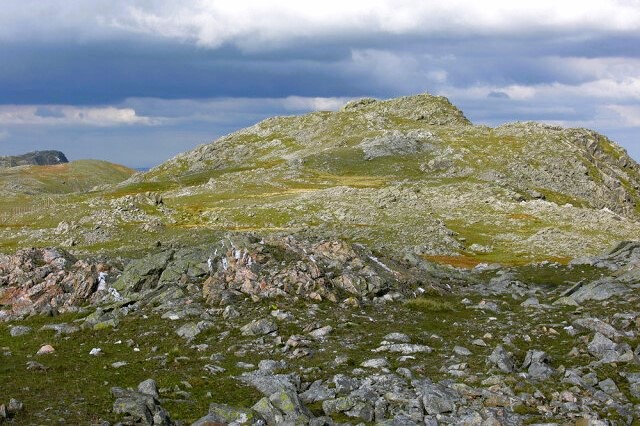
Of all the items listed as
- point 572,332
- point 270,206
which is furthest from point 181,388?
point 270,206

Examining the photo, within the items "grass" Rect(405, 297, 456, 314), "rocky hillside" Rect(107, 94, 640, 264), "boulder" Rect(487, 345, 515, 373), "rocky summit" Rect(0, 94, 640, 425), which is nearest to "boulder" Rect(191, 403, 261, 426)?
"rocky summit" Rect(0, 94, 640, 425)

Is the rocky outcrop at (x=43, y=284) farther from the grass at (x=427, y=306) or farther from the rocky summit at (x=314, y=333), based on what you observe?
the grass at (x=427, y=306)

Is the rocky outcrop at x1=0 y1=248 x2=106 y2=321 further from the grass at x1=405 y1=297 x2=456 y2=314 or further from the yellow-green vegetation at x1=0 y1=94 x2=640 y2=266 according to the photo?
the yellow-green vegetation at x1=0 y1=94 x2=640 y2=266

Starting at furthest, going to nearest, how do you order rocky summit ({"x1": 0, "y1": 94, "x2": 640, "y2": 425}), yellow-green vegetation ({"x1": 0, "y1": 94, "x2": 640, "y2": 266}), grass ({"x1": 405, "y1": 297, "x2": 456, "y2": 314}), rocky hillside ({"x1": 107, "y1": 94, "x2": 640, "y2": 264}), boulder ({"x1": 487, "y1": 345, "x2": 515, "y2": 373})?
rocky hillside ({"x1": 107, "y1": 94, "x2": 640, "y2": 264}) → yellow-green vegetation ({"x1": 0, "y1": 94, "x2": 640, "y2": 266}) → grass ({"x1": 405, "y1": 297, "x2": 456, "y2": 314}) → boulder ({"x1": 487, "y1": 345, "x2": 515, "y2": 373}) → rocky summit ({"x1": 0, "y1": 94, "x2": 640, "y2": 425})

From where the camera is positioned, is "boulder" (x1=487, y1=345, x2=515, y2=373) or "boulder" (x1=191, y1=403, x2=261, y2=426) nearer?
"boulder" (x1=191, y1=403, x2=261, y2=426)

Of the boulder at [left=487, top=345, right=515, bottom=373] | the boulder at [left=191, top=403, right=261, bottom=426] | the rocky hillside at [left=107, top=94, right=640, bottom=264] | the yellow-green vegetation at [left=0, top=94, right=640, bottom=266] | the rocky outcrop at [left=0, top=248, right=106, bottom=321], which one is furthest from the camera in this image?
the rocky hillside at [left=107, top=94, right=640, bottom=264]

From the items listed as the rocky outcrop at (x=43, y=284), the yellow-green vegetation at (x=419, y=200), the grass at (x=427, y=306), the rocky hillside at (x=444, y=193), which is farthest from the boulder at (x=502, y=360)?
the yellow-green vegetation at (x=419, y=200)

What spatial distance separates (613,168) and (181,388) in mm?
183274

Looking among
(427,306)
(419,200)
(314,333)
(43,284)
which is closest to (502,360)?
(314,333)

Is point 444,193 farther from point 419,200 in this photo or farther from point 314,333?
point 314,333

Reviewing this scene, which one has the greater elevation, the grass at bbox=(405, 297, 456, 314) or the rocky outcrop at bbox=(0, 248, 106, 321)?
the rocky outcrop at bbox=(0, 248, 106, 321)

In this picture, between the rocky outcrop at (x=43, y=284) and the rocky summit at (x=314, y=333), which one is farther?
the rocky outcrop at (x=43, y=284)

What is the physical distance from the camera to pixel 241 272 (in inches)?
1569

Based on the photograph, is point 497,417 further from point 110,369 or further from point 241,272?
point 241,272
